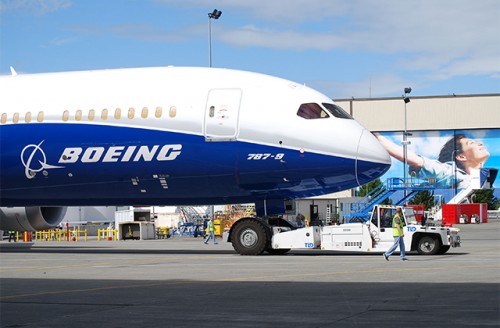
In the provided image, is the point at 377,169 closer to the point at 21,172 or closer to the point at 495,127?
the point at 21,172

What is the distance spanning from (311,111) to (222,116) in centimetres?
303

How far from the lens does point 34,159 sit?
31281mm

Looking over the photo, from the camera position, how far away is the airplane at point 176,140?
29203 millimetres

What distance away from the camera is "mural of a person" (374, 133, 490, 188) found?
152 meters

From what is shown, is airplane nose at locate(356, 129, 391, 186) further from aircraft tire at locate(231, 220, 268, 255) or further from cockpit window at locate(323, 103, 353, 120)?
aircraft tire at locate(231, 220, 268, 255)

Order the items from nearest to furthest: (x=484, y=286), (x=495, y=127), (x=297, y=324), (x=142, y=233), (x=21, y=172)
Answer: (x=297, y=324)
(x=484, y=286)
(x=21, y=172)
(x=142, y=233)
(x=495, y=127)

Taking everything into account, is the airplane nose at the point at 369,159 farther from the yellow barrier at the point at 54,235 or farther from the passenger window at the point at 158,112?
the yellow barrier at the point at 54,235

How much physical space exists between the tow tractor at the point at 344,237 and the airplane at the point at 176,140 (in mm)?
1242

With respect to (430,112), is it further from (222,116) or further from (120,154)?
(120,154)

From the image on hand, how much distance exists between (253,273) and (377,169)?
8567 mm

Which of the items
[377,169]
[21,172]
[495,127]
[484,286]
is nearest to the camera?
[484,286]

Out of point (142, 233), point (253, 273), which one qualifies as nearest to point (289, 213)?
point (253, 273)

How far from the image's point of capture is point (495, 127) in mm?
149875

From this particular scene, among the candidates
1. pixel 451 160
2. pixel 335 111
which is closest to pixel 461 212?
pixel 451 160
